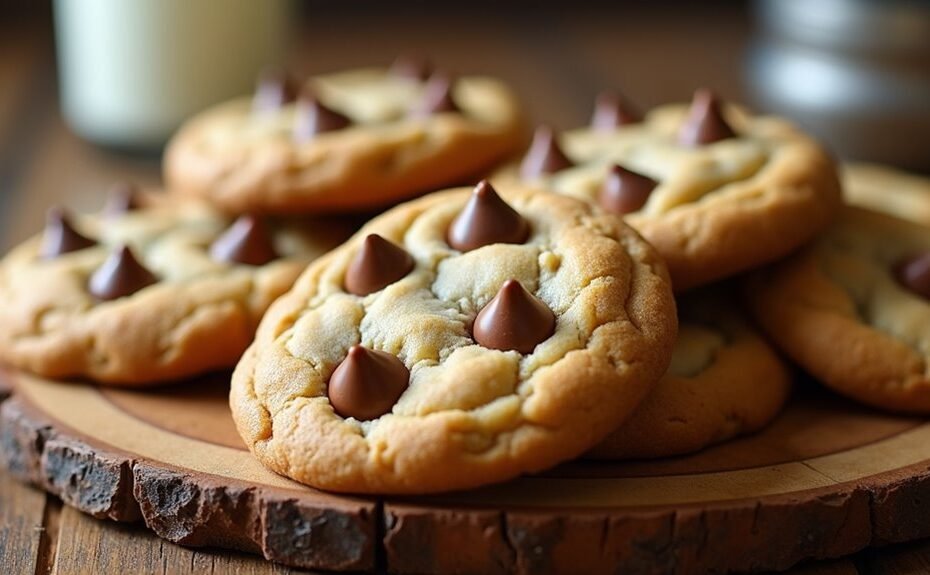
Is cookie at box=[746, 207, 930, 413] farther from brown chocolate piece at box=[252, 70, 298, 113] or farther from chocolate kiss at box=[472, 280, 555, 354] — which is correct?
brown chocolate piece at box=[252, 70, 298, 113]

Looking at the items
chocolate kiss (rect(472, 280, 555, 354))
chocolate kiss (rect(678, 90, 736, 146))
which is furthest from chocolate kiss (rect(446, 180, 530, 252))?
chocolate kiss (rect(678, 90, 736, 146))

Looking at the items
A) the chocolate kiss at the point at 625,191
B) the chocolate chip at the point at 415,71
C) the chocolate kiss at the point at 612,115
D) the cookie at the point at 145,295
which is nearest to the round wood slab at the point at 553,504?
the cookie at the point at 145,295

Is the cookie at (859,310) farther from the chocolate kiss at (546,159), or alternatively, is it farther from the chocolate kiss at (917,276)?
the chocolate kiss at (546,159)

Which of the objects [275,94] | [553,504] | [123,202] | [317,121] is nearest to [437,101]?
[317,121]

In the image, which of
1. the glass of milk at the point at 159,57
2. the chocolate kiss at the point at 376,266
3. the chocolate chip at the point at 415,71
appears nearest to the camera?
the chocolate kiss at the point at 376,266

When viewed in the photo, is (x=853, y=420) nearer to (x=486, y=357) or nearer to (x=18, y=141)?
(x=486, y=357)

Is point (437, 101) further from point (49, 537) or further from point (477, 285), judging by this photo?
point (49, 537)
